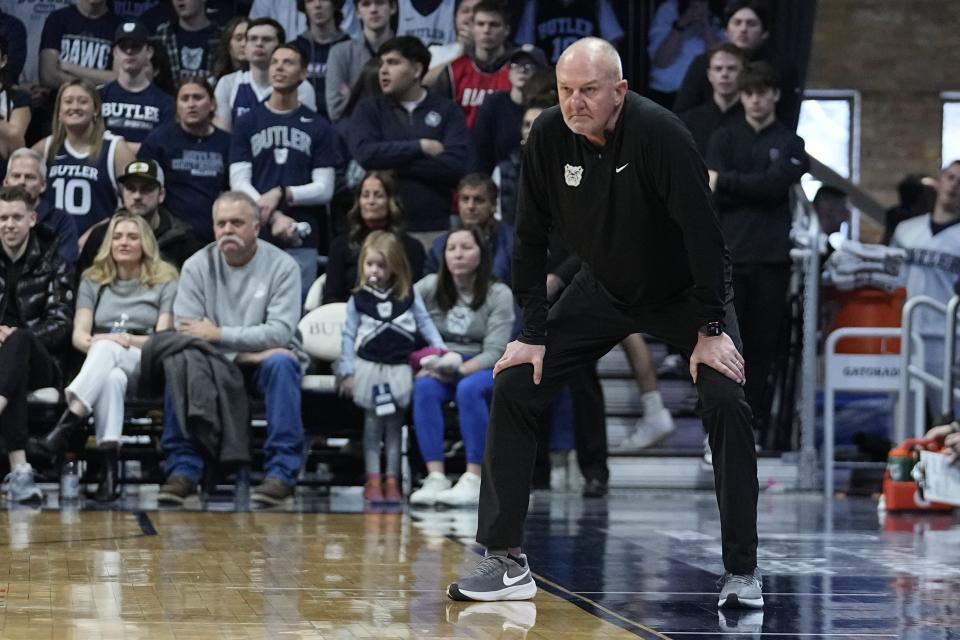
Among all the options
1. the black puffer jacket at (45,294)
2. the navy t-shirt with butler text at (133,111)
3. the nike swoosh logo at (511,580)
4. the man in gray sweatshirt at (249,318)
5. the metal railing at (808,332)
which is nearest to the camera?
the nike swoosh logo at (511,580)

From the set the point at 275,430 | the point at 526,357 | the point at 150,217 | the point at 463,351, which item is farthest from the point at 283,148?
the point at 526,357

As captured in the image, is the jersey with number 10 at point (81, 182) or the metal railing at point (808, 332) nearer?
the jersey with number 10 at point (81, 182)

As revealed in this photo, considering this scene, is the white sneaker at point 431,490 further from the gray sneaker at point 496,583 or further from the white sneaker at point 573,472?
the gray sneaker at point 496,583

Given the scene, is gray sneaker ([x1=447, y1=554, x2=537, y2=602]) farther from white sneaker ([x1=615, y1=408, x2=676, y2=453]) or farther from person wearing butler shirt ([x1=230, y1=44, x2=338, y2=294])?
person wearing butler shirt ([x1=230, y1=44, x2=338, y2=294])

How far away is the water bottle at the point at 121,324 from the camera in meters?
→ 7.61

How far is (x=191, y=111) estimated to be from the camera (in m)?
8.41

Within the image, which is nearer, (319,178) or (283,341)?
(283,341)

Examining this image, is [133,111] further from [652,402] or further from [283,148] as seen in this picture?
[652,402]

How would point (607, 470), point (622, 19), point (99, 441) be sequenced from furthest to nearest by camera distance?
point (622, 19), point (607, 470), point (99, 441)

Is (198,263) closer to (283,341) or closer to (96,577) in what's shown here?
(283,341)

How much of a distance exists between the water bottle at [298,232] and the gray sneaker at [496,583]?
171 inches

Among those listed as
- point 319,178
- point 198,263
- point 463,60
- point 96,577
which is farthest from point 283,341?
point 96,577

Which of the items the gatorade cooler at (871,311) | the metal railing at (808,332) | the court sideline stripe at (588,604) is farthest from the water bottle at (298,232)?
the court sideline stripe at (588,604)

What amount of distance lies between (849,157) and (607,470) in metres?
8.73
